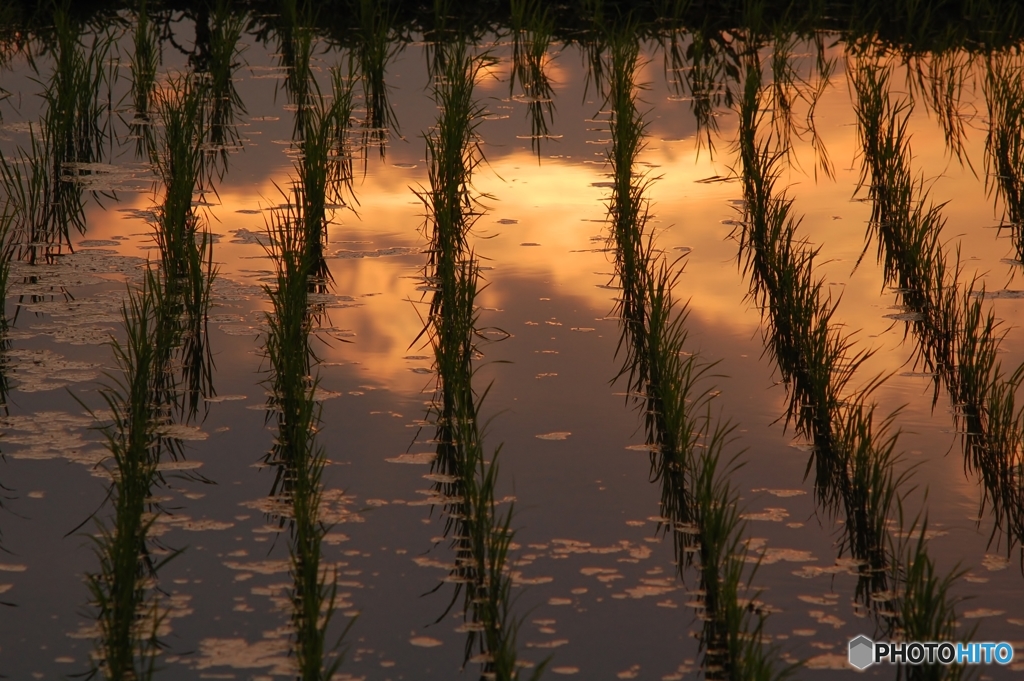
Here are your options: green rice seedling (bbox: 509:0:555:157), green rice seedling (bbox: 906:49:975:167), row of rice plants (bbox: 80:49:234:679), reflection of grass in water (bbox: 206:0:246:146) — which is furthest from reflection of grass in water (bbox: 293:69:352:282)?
green rice seedling (bbox: 906:49:975:167)

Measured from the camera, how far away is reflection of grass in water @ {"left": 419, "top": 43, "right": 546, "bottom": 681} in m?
2.38

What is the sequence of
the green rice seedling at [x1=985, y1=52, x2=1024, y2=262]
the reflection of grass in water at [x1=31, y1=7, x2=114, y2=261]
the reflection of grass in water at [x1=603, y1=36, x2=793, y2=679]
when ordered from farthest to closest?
the green rice seedling at [x1=985, y1=52, x2=1024, y2=262], the reflection of grass in water at [x1=31, y1=7, x2=114, y2=261], the reflection of grass in water at [x1=603, y1=36, x2=793, y2=679]

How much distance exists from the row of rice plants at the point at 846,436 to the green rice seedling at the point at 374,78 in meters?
1.67

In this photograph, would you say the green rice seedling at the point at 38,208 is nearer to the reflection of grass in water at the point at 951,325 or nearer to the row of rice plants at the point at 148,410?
the row of rice plants at the point at 148,410

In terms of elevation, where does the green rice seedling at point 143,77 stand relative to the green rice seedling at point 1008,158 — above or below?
above

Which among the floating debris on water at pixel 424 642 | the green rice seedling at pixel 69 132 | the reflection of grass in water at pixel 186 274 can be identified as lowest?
the floating debris on water at pixel 424 642

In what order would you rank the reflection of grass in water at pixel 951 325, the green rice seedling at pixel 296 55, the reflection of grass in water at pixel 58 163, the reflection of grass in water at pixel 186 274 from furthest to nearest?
the green rice seedling at pixel 296 55
the reflection of grass in water at pixel 58 163
the reflection of grass in water at pixel 186 274
the reflection of grass in water at pixel 951 325

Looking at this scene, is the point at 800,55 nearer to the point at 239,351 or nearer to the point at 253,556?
the point at 239,351

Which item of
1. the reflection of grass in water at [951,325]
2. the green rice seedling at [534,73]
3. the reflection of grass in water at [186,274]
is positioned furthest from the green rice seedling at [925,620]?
the green rice seedling at [534,73]

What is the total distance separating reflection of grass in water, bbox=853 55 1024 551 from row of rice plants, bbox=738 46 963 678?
0.66ft

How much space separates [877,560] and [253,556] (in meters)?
→ 1.26

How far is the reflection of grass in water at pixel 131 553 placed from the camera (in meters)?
2.20

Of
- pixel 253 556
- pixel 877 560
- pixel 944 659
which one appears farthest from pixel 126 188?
pixel 944 659

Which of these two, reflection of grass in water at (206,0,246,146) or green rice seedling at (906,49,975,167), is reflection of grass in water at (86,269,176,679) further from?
green rice seedling at (906,49,975,167)
